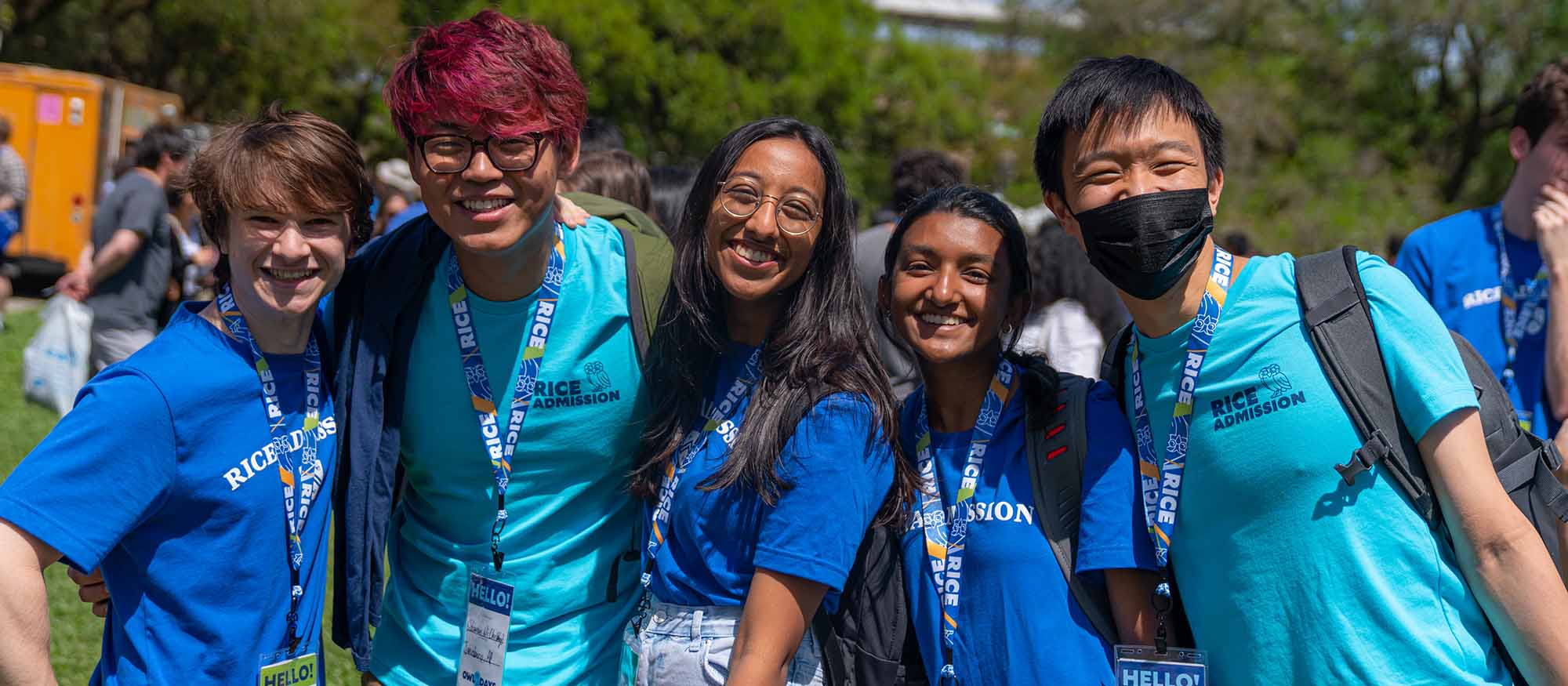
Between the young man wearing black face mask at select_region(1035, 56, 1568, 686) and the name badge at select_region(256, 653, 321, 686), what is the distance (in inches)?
70.4

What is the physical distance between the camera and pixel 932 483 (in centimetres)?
275

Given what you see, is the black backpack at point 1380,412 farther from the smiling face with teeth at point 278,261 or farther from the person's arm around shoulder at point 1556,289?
the smiling face with teeth at point 278,261

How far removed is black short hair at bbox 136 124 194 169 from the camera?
320 inches

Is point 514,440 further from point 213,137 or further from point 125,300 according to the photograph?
point 125,300

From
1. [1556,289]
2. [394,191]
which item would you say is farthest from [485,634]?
[394,191]

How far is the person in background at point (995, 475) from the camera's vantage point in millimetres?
2582

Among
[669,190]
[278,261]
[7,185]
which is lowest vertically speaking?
[278,261]

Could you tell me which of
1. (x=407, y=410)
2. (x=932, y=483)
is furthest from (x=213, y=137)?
(x=932, y=483)

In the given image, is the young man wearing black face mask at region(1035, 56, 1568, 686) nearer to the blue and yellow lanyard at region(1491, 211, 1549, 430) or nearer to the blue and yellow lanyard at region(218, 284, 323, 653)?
the blue and yellow lanyard at region(218, 284, 323, 653)

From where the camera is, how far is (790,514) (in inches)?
98.0

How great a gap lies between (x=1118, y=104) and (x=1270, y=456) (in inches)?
29.4

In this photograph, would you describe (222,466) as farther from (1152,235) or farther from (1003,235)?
(1152,235)

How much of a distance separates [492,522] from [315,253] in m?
0.72

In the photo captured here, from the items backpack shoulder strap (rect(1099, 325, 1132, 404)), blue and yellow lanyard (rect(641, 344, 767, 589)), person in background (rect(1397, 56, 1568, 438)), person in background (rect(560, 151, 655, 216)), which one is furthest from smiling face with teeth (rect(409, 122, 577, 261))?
person in background (rect(1397, 56, 1568, 438))
